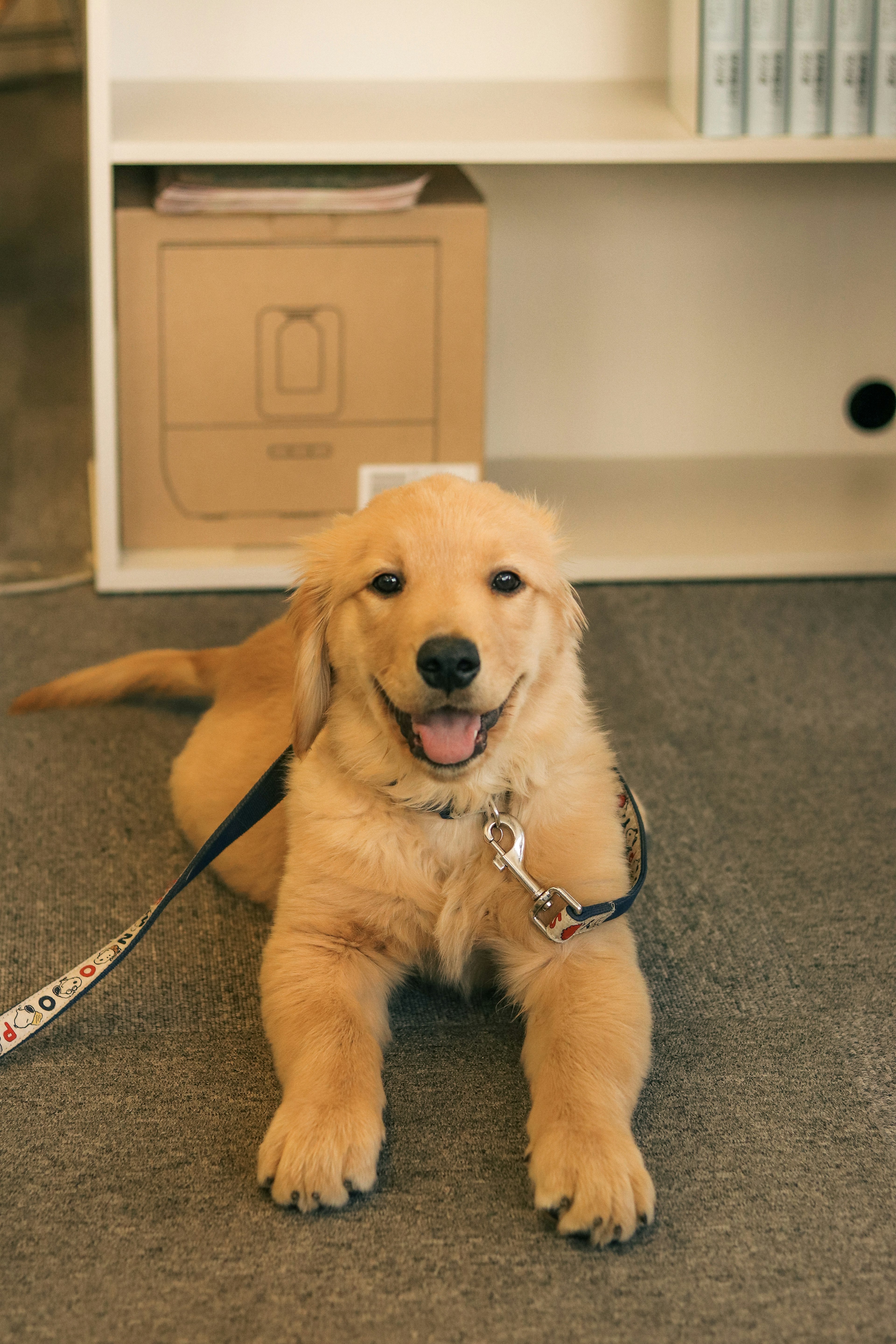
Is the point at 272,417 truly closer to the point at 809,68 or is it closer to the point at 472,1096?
the point at 809,68

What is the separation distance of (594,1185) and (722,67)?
1.92 metres

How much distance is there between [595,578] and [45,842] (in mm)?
1196

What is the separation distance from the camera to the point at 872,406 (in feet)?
9.71

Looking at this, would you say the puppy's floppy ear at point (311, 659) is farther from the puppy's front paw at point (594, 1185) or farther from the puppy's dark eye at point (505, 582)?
the puppy's front paw at point (594, 1185)

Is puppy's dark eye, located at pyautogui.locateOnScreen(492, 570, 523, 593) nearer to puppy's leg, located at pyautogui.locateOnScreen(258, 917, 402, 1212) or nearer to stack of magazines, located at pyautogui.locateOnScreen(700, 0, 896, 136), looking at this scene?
puppy's leg, located at pyautogui.locateOnScreen(258, 917, 402, 1212)

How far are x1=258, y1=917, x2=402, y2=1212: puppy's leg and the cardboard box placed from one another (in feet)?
4.18

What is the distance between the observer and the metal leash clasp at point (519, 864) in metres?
1.27

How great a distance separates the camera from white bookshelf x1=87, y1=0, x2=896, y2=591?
7.29ft

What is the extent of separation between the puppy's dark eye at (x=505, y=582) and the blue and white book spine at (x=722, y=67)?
1.35 meters

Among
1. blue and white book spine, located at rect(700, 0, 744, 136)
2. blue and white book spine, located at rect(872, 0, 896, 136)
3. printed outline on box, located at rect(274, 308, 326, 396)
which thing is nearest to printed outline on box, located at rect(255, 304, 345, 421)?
printed outline on box, located at rect(274, 308, 326, 396)

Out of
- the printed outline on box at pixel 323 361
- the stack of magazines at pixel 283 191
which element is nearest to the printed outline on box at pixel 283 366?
the printed outline on box at pixel 323 361

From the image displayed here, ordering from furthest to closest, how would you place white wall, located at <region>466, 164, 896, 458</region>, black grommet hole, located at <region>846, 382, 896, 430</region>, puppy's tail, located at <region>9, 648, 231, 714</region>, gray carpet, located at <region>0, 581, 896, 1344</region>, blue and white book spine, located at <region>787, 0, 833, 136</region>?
black grommet hole, located at <region>846, 382, 896, 430</region>, white wall, located at <region>466, 164, 896, 458</region>, blue and white book spine, located at <region>787, 0, 833, 136</region>, puppy's tail, located at <region>9, 648, 231, 714</region>, gray carpet, located at <region>0, 581, 896, 1344</region>

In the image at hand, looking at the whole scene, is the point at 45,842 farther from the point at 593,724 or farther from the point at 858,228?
the point at 858,228

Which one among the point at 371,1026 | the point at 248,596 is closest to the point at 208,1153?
the point at 371,1026
